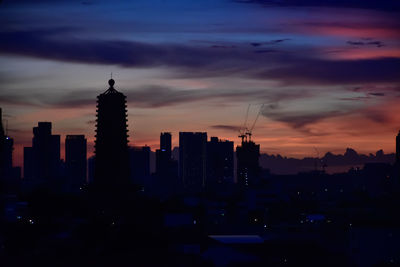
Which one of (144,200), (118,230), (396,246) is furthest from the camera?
(144,200)

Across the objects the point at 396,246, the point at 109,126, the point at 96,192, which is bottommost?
the point at 396,246

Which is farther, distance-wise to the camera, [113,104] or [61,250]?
[113,104]

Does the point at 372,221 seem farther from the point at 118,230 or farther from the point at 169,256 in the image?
the point at 169,256

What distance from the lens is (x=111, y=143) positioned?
86562mm

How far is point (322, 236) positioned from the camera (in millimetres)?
93750

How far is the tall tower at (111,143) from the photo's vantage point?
285ft

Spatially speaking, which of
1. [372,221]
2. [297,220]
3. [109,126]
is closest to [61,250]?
[109,126]

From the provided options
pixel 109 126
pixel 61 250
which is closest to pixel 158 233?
pixel 61 250

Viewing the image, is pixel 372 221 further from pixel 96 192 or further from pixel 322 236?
pixel 96 192

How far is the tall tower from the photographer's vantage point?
86750 millimetres

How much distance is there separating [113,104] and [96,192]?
32.3 feet

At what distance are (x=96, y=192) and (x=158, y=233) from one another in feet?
87.8

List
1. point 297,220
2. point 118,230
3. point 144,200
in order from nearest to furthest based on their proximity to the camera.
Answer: point 118,230, point 144,200, point 297,220

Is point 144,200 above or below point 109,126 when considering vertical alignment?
below
